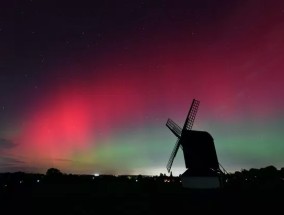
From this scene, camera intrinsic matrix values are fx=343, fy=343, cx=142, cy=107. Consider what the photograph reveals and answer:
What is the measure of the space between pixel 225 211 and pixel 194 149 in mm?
25043

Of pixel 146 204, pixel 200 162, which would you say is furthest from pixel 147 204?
pixel 200 162

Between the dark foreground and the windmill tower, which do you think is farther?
the windmill tower

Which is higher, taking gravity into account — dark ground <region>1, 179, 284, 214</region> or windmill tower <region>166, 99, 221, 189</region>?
windmill tower <region>166, 99, 221, 189</region>

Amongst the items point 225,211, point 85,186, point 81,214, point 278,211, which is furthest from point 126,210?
point 85,186

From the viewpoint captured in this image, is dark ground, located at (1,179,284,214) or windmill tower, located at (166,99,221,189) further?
windmill tower, located at (166,99,221,189)

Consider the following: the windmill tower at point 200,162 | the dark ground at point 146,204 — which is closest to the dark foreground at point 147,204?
the dark ground at point 146,204

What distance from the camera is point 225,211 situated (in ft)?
80.4

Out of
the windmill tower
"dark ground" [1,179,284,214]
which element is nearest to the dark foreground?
"dark ground" [1,179,284,214]

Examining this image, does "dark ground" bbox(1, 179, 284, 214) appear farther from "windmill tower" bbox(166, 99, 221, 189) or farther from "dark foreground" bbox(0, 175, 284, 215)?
"windmill tower" bbox(166, 99, 221, 189)

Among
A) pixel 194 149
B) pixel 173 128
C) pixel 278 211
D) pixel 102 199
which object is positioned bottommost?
pixel 278 211

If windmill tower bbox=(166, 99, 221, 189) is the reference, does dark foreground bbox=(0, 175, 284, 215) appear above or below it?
below

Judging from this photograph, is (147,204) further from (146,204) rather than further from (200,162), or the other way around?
(200,162)

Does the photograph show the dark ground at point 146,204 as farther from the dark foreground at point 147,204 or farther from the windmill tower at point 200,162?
the windmill tower at point 200,162

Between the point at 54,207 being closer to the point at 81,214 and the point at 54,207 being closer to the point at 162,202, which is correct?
the point at 81,214
